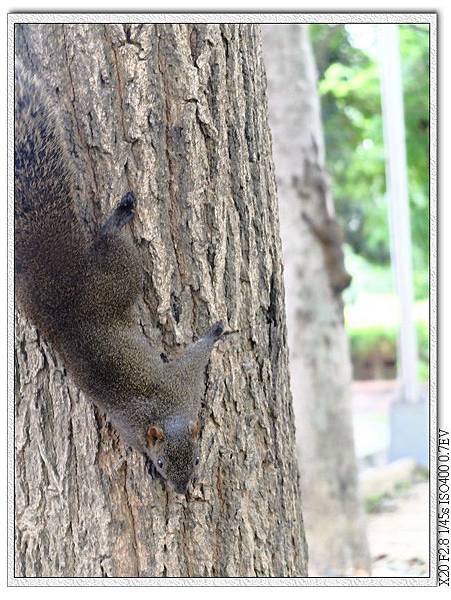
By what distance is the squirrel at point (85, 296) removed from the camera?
6.75 feet

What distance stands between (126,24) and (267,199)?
601 mm

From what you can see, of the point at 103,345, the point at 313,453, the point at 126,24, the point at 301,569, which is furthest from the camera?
the point at 313,453

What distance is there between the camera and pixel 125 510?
81.7 inches

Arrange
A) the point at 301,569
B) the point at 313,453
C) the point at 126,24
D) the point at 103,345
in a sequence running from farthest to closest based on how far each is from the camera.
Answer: the point at 313,453 < the point at 301,569 < the point at 103,345 < the point at 126,24

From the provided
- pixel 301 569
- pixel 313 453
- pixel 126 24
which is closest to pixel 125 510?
pixel 301 569

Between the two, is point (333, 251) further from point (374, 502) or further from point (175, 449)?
point (175, 449)

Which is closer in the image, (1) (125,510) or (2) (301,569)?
(1) (125,510)

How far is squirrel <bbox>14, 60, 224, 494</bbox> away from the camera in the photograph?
206 cm

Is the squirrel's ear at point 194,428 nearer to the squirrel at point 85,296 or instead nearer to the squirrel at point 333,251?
the squirrel at point 85,296

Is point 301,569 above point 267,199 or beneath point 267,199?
beneath

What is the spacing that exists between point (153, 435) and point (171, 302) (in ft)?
1.32

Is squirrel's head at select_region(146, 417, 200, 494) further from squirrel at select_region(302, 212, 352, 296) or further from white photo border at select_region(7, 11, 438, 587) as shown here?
squirrel at select_region(302, 212, 352, 296)

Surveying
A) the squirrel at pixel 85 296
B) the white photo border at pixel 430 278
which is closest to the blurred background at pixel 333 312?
the white photo border at pixel 430 278
